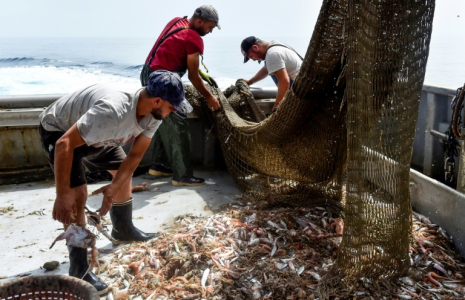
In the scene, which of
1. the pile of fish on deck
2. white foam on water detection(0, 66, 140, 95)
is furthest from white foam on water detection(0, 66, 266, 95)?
the pile of fish on deck

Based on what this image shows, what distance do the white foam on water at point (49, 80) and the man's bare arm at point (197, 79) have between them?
37.1 ft

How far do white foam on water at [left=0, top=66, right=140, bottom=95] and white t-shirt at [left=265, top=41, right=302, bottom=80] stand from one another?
451 inches

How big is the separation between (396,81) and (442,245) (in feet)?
6.39

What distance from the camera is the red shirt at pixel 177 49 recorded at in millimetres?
Result: 5891

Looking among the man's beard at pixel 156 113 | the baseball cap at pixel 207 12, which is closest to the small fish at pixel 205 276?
the man's beard at pixel 156 113

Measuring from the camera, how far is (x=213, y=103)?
6.18 metres

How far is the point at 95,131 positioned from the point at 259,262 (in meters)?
1.89

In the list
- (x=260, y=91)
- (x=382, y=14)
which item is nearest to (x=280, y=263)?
(x=382, y=14)

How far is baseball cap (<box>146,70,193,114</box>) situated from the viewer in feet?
10.8

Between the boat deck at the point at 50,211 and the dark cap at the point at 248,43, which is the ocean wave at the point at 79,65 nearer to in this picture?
the dark cap at the point at 248,43

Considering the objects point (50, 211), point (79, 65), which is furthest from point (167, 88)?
point (79, 65)

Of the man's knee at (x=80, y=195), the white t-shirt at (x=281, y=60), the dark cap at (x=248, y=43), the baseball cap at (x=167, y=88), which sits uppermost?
the dark cap at (x=248, y=43)

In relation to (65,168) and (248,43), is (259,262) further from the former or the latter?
(248,43)

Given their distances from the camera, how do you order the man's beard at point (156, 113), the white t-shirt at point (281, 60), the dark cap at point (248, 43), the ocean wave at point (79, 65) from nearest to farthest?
the man's beard at point (156, 113)
the white t-shirt at point (281, 60)
the dark cap at point (248, 43)
the ocean wave at point (79, 65)
